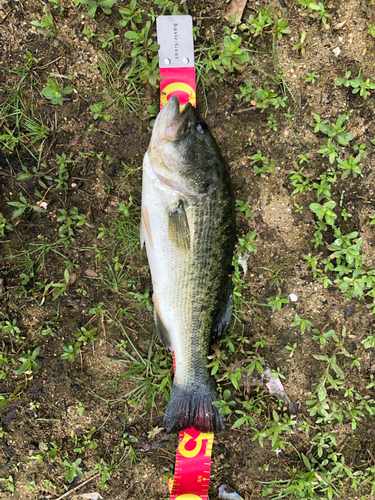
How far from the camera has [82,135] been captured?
2.78 meters

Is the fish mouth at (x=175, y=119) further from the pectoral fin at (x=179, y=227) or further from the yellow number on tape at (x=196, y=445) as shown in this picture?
the yellow number on tape at (x=196, y=445)

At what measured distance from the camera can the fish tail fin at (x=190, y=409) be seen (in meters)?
2.63

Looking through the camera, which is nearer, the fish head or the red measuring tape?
the fish head

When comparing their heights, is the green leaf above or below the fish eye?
below

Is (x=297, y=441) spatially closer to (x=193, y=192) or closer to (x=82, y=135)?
(x=193, y=192)

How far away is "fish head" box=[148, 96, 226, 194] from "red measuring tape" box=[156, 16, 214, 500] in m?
0.54

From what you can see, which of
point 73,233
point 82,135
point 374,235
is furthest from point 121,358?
point 374,235

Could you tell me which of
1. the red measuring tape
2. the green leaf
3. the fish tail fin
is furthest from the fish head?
the green leaf

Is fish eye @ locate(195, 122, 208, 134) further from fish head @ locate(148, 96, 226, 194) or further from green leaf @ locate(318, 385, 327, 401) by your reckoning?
green leaf @ locate(318, 385, 327, 401)

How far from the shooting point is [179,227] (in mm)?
2334

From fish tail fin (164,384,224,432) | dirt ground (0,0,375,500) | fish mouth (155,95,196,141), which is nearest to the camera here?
fish mouth (155,95,196,141)

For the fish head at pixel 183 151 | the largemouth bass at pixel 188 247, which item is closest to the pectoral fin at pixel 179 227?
the largemouth bass at pixel 188 247

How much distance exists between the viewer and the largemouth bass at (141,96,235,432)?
2.29 metres

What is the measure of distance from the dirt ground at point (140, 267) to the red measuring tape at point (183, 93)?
144 mm
